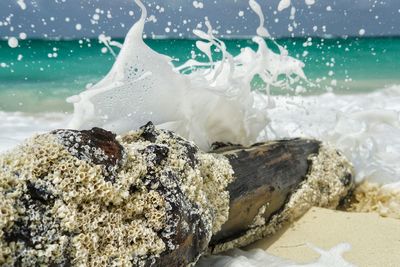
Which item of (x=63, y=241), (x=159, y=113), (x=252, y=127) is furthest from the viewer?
(x=252, y=127)

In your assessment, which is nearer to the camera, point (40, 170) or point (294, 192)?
point (40, 170)

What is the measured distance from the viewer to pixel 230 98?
312 centimetres

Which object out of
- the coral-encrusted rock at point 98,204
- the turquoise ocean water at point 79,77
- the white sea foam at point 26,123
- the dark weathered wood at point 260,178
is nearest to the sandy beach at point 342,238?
the dark weathered wood at point 260,178

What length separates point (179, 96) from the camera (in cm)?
279

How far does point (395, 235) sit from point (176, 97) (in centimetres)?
147

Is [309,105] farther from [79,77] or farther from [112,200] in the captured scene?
[79,77]

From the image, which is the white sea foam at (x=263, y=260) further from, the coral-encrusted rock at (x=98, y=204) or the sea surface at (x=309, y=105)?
the coral-encrusted rock at (x=98, y=204)

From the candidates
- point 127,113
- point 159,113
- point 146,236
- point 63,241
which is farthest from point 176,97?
point 63,241

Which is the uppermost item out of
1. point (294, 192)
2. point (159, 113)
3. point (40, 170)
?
point (159, 113)

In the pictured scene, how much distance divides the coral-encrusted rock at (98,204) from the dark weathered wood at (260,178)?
0.42 m

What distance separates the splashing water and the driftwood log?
0.51 metres

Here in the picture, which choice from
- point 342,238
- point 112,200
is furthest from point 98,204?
point 342,238

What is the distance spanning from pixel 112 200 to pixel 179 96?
1269 millimetres

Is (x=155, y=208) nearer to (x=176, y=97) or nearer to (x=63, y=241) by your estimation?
(x=63, y=241)
